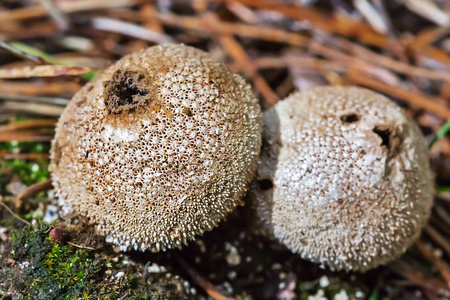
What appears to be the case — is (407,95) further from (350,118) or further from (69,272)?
(69,272)

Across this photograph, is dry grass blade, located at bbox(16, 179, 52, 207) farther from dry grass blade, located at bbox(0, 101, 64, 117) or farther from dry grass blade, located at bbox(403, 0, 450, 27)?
dry grass blade, located at bbox(403, 0, 450, 27)

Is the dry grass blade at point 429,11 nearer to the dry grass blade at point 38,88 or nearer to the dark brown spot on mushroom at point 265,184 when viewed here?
the dark brown spot on mushroom at point 265,184

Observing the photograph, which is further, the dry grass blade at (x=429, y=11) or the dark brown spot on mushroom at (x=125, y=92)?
the dry grass blade at (x=429, y=11)

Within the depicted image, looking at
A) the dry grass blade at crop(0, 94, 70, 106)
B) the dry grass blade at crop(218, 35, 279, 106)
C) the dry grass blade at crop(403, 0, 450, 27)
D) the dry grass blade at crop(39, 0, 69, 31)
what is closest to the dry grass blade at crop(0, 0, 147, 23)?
the dry grass blade at crop(39, 0, 69, 31)

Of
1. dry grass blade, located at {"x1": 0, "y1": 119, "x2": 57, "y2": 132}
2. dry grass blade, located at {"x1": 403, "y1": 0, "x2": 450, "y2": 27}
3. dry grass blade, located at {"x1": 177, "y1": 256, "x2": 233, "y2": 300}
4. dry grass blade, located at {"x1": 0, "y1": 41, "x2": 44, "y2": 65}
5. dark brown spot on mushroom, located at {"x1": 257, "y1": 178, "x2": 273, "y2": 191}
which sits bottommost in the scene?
dry grass blade, located at {"x1": 177, "y1": 256, "x2": 233, "y2": 300}

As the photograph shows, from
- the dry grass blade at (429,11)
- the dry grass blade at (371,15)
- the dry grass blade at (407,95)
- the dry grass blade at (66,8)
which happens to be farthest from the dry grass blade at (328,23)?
the dry grass blade at (66,8)

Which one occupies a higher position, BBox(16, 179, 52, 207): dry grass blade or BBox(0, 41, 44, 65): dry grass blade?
BBox(0, 41, 44, 65): dry grass blade

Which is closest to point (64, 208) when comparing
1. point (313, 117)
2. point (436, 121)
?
point (313, 117)

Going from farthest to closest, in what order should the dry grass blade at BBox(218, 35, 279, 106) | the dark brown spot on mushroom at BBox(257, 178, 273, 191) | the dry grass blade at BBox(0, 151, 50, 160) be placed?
the dry grass blade at BBox(218, 35, 279, 106) → the dry grass blade at BBox(0, 151, 50, 160) → the dark brown spot on mushroom at BBox(257, 178, 273, 191)
